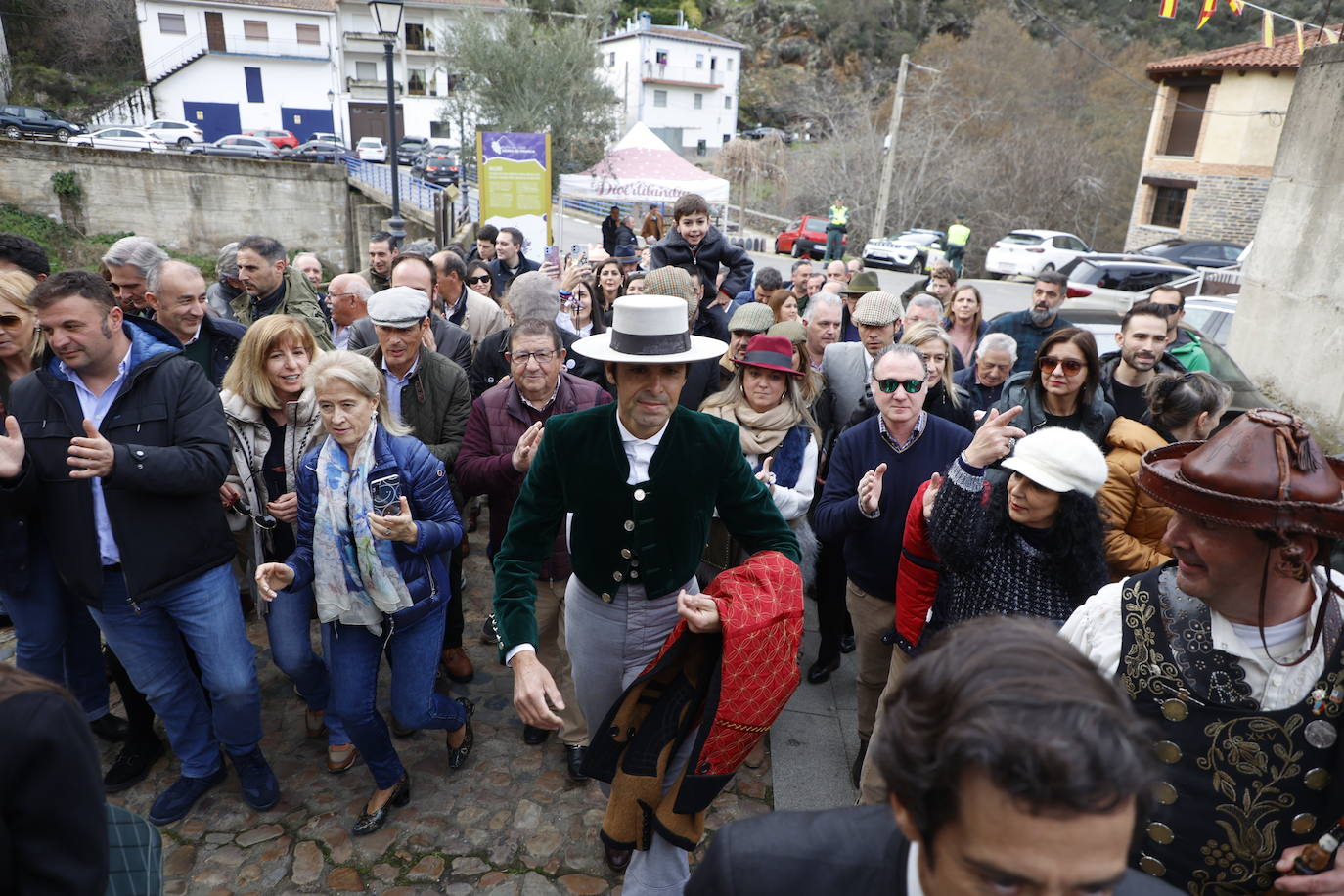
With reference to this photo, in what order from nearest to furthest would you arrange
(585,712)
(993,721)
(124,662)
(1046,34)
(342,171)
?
(993,721) → (585,712) → (124,662) → (342,171) → (1046,34)

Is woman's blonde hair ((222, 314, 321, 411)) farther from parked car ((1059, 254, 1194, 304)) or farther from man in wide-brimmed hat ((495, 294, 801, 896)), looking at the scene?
parked car ((1059, 254, 1194, 304))

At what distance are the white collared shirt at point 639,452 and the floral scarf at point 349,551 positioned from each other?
112 cm

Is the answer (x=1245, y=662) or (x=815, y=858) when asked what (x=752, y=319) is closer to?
(x=1245, y=662)

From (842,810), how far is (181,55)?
2180 inches

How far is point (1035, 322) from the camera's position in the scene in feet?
19.9

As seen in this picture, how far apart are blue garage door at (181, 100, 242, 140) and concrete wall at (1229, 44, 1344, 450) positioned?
4895 centimetres

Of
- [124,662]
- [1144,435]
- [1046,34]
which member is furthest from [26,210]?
[1046,34]

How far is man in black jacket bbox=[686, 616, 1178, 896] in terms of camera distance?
3.21 ft

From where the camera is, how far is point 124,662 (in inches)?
128

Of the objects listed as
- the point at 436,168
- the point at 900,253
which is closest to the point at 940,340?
the point at 900,253

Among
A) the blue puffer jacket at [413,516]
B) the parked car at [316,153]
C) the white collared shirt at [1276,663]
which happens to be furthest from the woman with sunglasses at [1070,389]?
the parked car at [316,153]

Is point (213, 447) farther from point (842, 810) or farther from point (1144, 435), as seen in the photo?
point (1144, 435)

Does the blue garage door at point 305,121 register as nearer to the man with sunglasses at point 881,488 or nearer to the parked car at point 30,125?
the parked car at point 30,125

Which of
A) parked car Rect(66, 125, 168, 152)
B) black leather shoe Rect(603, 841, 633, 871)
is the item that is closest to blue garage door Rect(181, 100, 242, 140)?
parked car Rect(66, 125, 168, 152)
